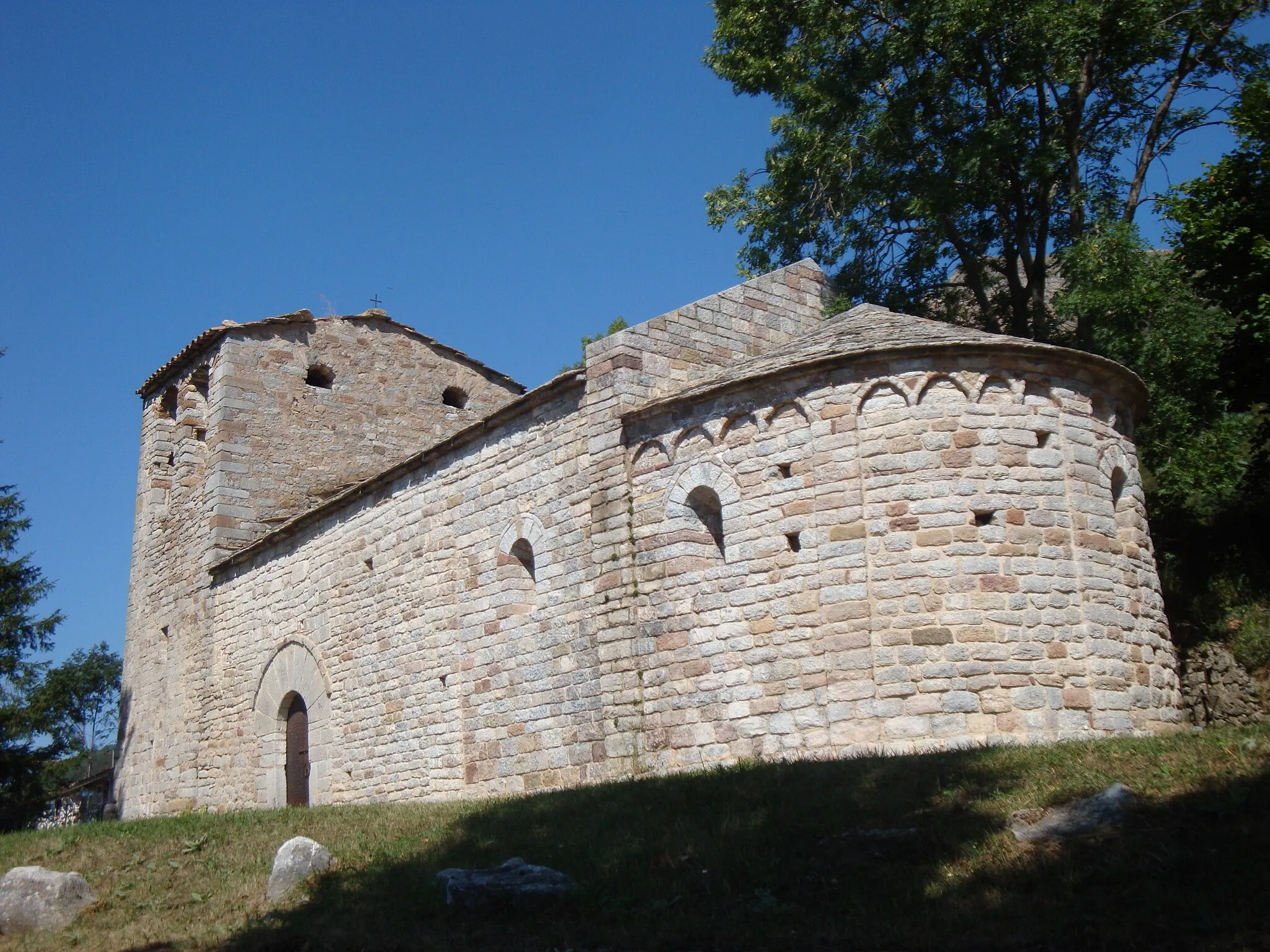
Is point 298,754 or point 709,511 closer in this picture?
point 709,511

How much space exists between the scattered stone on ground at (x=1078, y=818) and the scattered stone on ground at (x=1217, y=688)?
23.0 ft

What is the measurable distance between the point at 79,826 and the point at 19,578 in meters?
9.51

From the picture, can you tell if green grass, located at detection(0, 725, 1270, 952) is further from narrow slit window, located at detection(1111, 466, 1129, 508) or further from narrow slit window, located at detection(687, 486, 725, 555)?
narrow slit window, located at detection(1111, 466, 1129, 508)

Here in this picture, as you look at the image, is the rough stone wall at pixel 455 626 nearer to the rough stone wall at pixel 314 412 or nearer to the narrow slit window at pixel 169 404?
the rough stone wall at pixel 314 412

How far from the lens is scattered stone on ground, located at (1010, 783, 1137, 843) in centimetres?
673

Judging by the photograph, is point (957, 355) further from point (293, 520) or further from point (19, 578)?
point (19, 578)

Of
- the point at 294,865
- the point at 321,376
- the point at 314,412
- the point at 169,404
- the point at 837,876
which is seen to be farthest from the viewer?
the point at 169,404

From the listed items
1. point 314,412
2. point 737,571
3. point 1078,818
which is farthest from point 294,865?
point 314,412

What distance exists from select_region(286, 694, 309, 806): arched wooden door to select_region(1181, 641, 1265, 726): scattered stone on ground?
11.3 meters

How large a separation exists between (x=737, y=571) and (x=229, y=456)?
436 inches

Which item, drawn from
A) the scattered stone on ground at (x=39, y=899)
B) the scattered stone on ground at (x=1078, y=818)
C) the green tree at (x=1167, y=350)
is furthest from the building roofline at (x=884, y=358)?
the scattered stone on ground at (x=39, y=899)

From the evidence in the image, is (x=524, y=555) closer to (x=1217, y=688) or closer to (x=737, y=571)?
(x=737, y=571)

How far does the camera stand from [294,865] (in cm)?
841

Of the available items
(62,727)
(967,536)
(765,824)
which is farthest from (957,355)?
(62,727)
